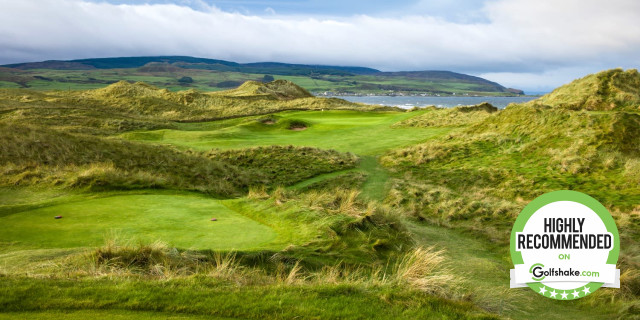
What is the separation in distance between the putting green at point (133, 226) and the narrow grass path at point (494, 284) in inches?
177

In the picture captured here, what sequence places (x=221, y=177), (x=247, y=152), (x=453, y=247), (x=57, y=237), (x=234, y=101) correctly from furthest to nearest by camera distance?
(x=234, y=101)
(x=247, y=152)
(x=221, y=177)
(x=453, y=247)
(x=57, y=237)

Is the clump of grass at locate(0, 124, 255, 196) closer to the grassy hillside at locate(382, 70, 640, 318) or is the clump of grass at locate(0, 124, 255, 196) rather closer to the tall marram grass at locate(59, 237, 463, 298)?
the tall marram grass at locate(59, 237, 463, 298)

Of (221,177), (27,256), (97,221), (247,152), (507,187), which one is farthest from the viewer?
(247,152)

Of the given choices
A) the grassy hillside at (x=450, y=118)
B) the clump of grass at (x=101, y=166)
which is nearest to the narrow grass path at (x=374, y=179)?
the clump of grass at (x=101, y=166)

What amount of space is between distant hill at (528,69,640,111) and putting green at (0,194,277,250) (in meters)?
26.3

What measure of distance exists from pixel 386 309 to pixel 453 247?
20.8ft

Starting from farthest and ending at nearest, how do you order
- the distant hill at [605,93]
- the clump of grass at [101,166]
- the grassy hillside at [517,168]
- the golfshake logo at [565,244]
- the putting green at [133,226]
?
the distant hill at [605,93] < the grassy hillside at [517,168] < the clump of grass at [101,166] < the putting green at [133,226] < the golfshake logo at [565,244]

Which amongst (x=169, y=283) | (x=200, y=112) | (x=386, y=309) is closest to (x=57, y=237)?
(x=169, y=283)

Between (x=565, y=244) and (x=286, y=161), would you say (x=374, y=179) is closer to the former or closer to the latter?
(x=286, y=161)

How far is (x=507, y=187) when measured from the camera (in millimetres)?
19719

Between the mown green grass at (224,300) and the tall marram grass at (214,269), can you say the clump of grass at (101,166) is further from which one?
the mown green grass at (224,300)

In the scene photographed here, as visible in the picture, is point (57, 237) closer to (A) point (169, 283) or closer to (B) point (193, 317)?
(A) point (169, 283)

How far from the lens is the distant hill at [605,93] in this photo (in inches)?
1083

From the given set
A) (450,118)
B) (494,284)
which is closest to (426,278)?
(494,284)
